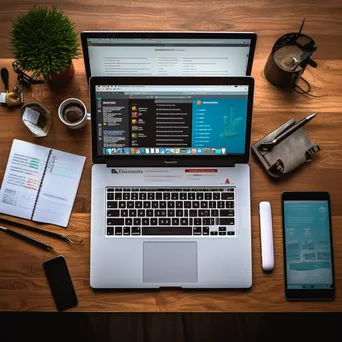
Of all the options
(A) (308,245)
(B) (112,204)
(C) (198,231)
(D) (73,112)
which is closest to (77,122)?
(D) (73,112)

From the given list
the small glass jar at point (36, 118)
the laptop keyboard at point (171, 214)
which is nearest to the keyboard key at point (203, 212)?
the laptop keyboard at point (171, 214)

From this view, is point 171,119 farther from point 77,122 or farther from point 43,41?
point 43,41

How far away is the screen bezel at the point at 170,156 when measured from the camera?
1.13m

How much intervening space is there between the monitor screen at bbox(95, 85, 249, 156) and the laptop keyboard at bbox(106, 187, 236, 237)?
125 millimetres

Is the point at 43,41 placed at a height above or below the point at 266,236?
above

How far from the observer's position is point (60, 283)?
120cm

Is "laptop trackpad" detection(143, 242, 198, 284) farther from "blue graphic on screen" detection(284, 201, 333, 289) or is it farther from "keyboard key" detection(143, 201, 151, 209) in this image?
"blue graphic on screen" detection(284, 201, 333, 289)

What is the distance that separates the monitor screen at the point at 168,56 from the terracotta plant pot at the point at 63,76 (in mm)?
108

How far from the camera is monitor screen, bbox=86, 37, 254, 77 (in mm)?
1128

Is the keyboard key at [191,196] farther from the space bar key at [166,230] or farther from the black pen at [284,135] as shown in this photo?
the black pen at [284,135]

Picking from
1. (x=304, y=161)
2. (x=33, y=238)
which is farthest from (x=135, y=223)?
(x=304, y=161)

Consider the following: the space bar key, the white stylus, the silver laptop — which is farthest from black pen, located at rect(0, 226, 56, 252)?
the white stylus

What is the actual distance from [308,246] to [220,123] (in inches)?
16.9

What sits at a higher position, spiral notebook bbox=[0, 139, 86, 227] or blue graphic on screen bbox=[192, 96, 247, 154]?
blue graphic on screen bbox=[192, 96, 247, 154]
